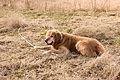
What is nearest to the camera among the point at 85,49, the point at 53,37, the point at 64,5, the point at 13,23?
the point at 85,49

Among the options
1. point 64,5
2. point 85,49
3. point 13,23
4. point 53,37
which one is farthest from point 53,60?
point 64,5

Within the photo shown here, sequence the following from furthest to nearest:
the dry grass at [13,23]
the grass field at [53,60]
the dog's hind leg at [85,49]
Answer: the dry grass at [13,23]
the dog's hind leg at [85,49]
the grass field at [53,60]

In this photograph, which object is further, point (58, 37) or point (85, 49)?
point (58, 37)

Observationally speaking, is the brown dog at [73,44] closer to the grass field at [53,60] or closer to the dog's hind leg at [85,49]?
the dog's hind leg at [85,49]

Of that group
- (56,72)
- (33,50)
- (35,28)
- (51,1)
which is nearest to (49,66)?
(56,72)

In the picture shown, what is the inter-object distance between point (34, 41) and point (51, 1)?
8052 mm

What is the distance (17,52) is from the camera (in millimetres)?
5668

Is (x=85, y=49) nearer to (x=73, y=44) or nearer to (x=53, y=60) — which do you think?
(x=73, y=44)

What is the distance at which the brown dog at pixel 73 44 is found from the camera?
16.5ft

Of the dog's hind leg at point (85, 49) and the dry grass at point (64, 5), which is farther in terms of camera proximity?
the dry grass at point (64, 5)

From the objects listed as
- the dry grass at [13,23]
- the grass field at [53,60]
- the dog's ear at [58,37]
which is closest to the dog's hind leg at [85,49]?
the grass field at [53,60]

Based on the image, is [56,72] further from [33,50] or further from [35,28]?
[35,28]

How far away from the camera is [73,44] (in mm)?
5492

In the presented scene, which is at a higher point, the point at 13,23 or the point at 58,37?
the point at 13,23
